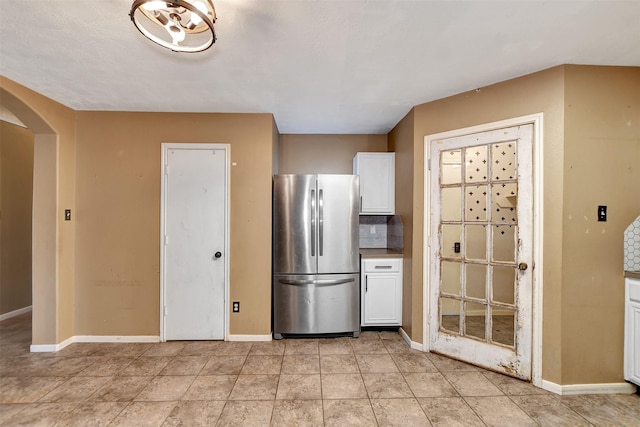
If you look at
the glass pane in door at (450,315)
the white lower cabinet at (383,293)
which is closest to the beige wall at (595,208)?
the glass pane in door at (450,315)

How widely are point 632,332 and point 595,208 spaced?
3.09ft

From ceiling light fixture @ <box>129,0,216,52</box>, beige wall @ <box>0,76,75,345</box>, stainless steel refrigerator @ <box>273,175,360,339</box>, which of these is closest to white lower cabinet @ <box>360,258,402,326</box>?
stainless steel refrigerator @ <box>273,175,360,339</box>

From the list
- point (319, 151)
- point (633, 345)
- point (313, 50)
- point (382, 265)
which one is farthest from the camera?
point (319, 151)

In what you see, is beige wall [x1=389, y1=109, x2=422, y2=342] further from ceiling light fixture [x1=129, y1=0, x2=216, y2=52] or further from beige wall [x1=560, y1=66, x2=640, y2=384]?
ceiling light fixture [x1=129, y1=0, x2=216, y2=52]

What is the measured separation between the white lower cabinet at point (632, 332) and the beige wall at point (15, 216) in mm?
6604

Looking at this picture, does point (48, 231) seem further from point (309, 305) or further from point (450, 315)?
point (450, 315)

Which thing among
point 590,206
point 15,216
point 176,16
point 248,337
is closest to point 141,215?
point 248,337

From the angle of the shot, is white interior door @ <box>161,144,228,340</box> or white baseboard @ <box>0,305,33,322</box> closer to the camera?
white interior door @ <box>161,144,228,340</box>

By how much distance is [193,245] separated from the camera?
2938mm

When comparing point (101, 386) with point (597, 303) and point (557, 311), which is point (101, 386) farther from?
point (597, 303)

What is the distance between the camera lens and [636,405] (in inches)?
76.6

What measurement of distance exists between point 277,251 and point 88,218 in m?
2.05

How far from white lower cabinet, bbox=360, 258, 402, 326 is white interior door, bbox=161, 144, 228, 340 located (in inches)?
63.1

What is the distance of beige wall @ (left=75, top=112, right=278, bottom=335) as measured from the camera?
2918mm
